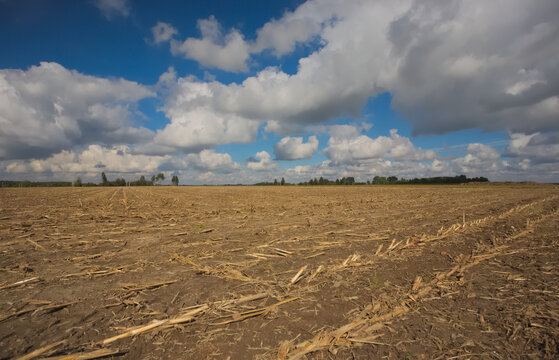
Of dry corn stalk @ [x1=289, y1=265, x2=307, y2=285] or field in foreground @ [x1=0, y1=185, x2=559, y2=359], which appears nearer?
field in foreground @ [x1=0, y1=185, x2=559, y2=359]

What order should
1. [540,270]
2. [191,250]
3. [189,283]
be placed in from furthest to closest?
[191,250] < [540,270] < [189,283]

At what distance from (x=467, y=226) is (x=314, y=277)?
8.53m

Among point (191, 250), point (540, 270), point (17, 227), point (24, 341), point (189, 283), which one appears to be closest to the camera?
point (24, 341)

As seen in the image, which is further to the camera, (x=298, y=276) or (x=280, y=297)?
(x=298, y=276)

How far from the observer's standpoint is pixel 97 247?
7.16 m

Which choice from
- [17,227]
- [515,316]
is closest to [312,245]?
[515,316]

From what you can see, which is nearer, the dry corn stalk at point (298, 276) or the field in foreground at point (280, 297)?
the field in foreground at point (280, 297)

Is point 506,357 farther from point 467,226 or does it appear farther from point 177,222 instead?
point 177,222

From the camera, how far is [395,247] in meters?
6.95

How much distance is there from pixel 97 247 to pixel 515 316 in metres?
9.60

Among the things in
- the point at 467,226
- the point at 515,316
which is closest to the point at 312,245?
the point at 515,316

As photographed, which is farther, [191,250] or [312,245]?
[312,245]

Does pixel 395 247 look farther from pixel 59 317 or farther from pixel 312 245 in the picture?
pixel 59 317

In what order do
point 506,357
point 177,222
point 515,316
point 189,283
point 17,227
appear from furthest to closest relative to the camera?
1. point 177,222
2. point 17,227
3. point 189,283
4. point 515,316
5. point 506,357
